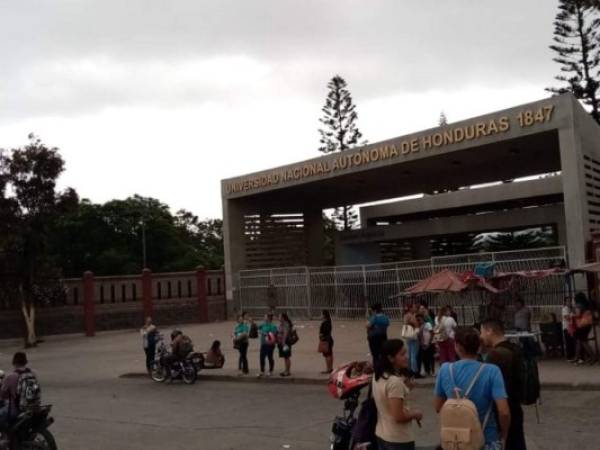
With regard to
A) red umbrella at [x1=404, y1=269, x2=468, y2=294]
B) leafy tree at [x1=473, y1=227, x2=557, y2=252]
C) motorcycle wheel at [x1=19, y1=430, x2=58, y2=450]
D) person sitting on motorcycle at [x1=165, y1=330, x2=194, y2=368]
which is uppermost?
leafy tree at [x1=473, y1=227, x2=557, y2=252]

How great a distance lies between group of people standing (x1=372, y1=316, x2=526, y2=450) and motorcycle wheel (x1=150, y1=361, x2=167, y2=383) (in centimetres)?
1294

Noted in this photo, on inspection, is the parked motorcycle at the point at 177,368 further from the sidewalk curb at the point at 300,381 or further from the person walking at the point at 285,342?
the person walking at the point at 285,342

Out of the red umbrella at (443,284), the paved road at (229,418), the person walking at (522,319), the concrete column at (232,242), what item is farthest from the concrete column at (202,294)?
the person walking at (522,319)

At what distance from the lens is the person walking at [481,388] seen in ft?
15.0

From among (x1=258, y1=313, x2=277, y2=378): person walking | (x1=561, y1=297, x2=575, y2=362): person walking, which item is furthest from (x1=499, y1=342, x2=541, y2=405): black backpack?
(x1=258, y1=313, x2=277, y2=378): person walking

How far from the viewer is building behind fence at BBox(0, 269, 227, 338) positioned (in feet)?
115

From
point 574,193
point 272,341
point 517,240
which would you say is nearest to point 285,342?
point 272,341

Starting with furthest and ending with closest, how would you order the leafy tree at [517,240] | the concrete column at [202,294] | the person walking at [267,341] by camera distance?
1. the concrete column at [202,294]
2. the leafy tree at [517,240]
3. the person walking at [267,341]

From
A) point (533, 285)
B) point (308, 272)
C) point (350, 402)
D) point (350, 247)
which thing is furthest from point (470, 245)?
point (350, 402)

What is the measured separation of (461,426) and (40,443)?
5734mm

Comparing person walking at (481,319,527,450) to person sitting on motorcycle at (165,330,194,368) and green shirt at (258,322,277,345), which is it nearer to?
green shirt at (258,322,277,345)

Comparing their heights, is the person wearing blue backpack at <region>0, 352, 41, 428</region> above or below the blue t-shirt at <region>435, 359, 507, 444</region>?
below

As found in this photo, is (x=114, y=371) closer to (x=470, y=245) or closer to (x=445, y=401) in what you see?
(x=445, y=401)

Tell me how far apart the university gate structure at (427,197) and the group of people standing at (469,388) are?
60.5 ft
